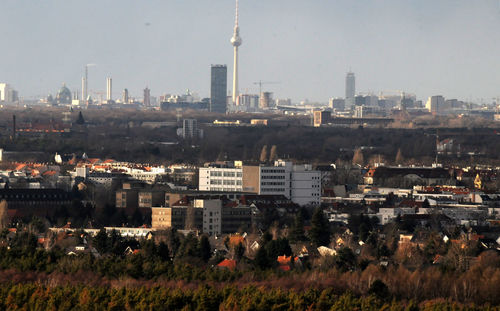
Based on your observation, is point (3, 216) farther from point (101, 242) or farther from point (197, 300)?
point (197, 300)

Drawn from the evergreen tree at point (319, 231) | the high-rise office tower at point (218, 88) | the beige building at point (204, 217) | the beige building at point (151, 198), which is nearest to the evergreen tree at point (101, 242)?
the evergreen tree at point (319, 231)

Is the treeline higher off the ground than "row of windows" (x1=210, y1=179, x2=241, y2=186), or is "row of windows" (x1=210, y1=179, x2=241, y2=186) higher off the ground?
"row of windows" (x1=210, y1=179, x2=241, y2=186)

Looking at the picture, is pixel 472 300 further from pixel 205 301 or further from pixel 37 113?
pixel 37 113

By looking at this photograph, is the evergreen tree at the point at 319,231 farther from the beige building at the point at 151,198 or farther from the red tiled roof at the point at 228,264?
the beige building at the point at 151,198

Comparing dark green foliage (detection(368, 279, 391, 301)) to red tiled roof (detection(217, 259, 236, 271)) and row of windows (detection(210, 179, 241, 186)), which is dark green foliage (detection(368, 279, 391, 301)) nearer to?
A: red tiled roof (detection(217, 259, 236, 271))

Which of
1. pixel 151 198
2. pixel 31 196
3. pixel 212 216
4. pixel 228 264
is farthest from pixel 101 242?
pixel 31 196

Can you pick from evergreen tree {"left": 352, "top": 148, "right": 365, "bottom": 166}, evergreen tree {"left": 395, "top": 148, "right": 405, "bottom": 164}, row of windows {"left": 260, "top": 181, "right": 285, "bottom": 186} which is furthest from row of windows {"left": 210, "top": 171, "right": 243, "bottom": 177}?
evergreen tree {"left": 395, "top": 148, "right": 405, "bottom": 164}
